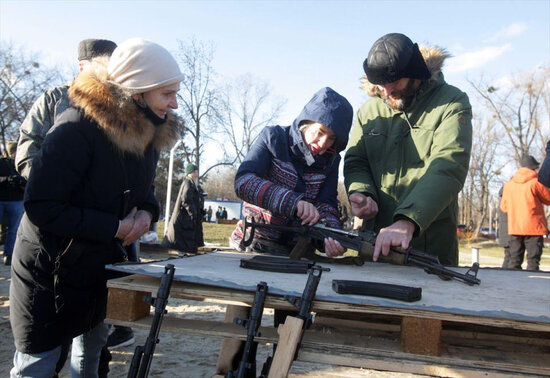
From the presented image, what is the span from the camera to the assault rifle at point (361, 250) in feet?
6.31

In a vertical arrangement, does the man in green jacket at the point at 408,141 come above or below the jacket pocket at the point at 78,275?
above

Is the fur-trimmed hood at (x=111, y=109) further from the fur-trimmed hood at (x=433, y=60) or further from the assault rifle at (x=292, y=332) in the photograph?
the fur-trimmed hood at (x=433, y=60)

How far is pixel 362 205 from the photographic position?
101 inches

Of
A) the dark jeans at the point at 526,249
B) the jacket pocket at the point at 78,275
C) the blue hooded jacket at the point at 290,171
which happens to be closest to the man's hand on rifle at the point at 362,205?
the blue hooded jacket at the point at 290,171

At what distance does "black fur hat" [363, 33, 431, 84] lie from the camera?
2.42 metres

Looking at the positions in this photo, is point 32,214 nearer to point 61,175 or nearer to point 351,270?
point 61,175

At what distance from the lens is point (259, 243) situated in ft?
8.61

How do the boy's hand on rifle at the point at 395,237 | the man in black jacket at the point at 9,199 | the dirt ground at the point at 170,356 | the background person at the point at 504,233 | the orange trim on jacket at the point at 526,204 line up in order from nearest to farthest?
the boy's hand on rifle at the point at 395,237
the dirt ground at the point at 170,356
the man in black jacket at the point at 9,199
the orange trim on jacket at the point at 526,204
the background person at the point at 504,233

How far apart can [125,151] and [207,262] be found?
63cm

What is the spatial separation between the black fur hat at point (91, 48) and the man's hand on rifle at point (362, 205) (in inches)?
89.5

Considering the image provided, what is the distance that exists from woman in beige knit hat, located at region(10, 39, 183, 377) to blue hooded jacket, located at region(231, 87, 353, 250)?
62 cm

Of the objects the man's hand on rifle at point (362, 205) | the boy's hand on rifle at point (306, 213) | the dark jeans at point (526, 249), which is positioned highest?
the man's hand on rifle at point (362, 205)

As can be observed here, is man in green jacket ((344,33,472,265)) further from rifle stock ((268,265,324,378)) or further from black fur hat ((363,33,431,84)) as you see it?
rifle stock ((268,265,324,378))

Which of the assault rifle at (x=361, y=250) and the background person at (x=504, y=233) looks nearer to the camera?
the assault rifle at (x=361, y=250)
